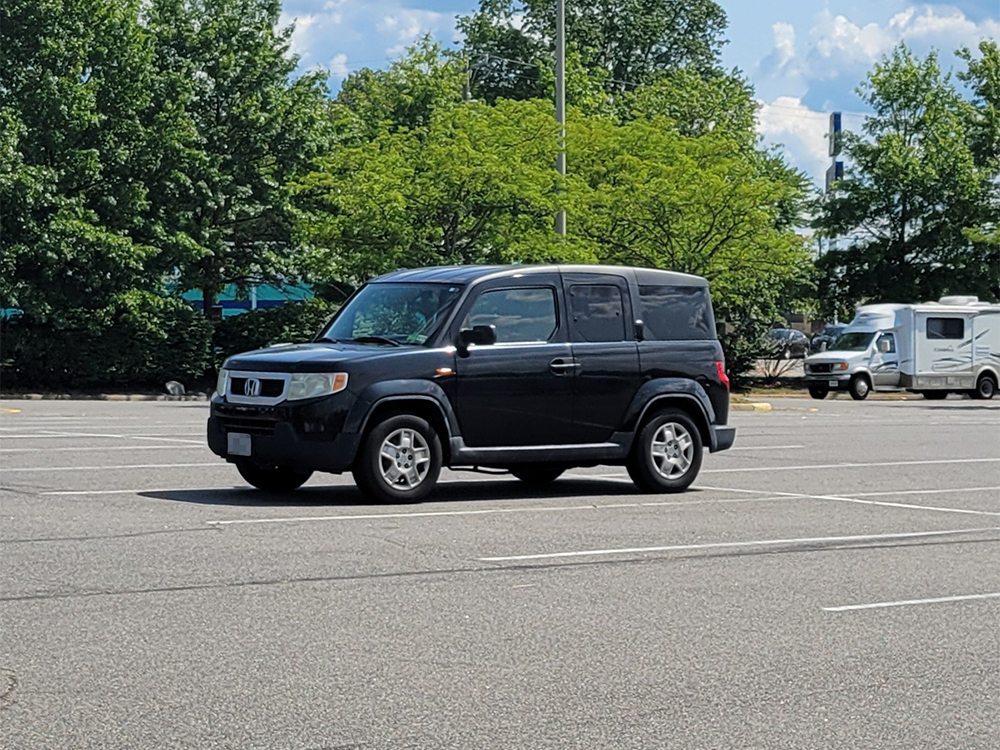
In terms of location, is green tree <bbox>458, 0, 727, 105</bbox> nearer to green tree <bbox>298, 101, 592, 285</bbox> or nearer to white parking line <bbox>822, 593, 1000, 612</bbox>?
green tree <bbox>298, 101, 592, 285</bbox>

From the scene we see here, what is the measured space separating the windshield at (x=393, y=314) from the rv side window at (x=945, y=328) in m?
35.5

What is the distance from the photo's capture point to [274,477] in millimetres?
14898

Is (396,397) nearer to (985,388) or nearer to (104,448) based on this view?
(104,448)

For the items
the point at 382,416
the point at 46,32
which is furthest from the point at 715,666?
the point at 46,32

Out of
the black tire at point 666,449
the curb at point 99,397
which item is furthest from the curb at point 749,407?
the black tire at point 666,449

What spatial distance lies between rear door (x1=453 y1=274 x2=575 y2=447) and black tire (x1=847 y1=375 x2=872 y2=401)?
3343 centimetres

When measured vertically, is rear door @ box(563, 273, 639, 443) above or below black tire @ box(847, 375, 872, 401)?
above

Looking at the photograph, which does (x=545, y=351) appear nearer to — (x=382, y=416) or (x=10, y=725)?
(x=382, y=416)

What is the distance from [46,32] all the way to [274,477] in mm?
31066

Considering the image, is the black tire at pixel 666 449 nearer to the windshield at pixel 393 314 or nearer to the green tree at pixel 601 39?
the windshield at pixel 393 314

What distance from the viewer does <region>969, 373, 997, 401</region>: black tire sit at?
49250mm

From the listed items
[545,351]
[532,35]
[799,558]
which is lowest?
[799,558]

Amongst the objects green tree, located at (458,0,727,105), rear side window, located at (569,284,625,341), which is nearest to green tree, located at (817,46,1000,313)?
green tree, located at (458,0,727,105)

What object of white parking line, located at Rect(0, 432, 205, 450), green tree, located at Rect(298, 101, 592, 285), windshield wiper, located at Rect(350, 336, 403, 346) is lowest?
white parking line, located at Rect(0, 432, 205, 450)
